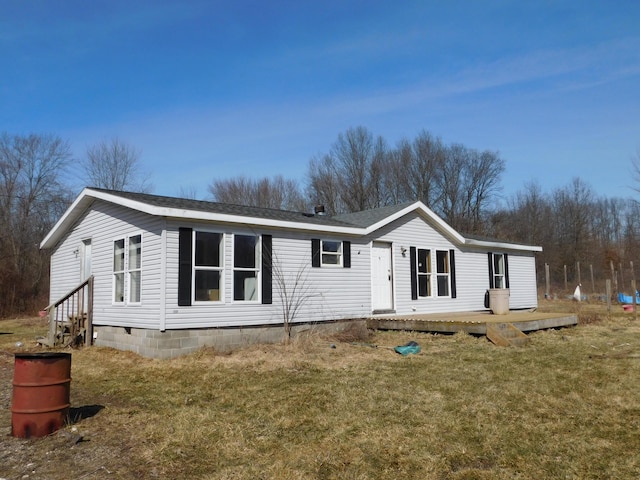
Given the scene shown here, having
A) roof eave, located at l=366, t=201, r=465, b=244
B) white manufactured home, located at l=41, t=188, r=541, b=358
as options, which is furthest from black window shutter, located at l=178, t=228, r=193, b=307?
roof eave, located at l=366, t=201, r=465, b=244

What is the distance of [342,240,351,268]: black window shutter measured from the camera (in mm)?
13266

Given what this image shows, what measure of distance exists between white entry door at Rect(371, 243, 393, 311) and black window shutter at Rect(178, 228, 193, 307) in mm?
5751

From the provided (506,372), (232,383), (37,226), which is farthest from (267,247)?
(37,226)

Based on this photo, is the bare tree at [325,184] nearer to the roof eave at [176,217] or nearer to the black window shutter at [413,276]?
the black window shutter at [413,276]

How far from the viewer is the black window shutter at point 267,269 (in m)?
11.3

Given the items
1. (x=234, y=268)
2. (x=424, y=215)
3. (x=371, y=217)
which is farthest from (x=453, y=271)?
(x=234, y=268)

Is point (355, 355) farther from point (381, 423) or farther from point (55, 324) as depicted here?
point (55, 324)

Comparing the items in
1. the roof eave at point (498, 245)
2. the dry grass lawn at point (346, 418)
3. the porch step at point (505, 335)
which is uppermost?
the roof eave at point (498, 245)

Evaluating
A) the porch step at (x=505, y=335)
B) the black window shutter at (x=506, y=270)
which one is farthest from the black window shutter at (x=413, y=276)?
the black window shutter at (x=506, y=270)

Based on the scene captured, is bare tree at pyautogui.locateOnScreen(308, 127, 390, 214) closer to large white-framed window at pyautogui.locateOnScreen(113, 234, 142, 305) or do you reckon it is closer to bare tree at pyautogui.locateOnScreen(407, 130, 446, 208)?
bare tree at pyautogui.locateOnScreen(407, 130, 446, 208)

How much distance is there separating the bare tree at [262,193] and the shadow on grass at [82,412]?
34.1 meters

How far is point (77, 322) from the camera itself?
1246cm

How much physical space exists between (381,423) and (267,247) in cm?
666

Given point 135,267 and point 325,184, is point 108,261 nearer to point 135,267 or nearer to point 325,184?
point 135,267
